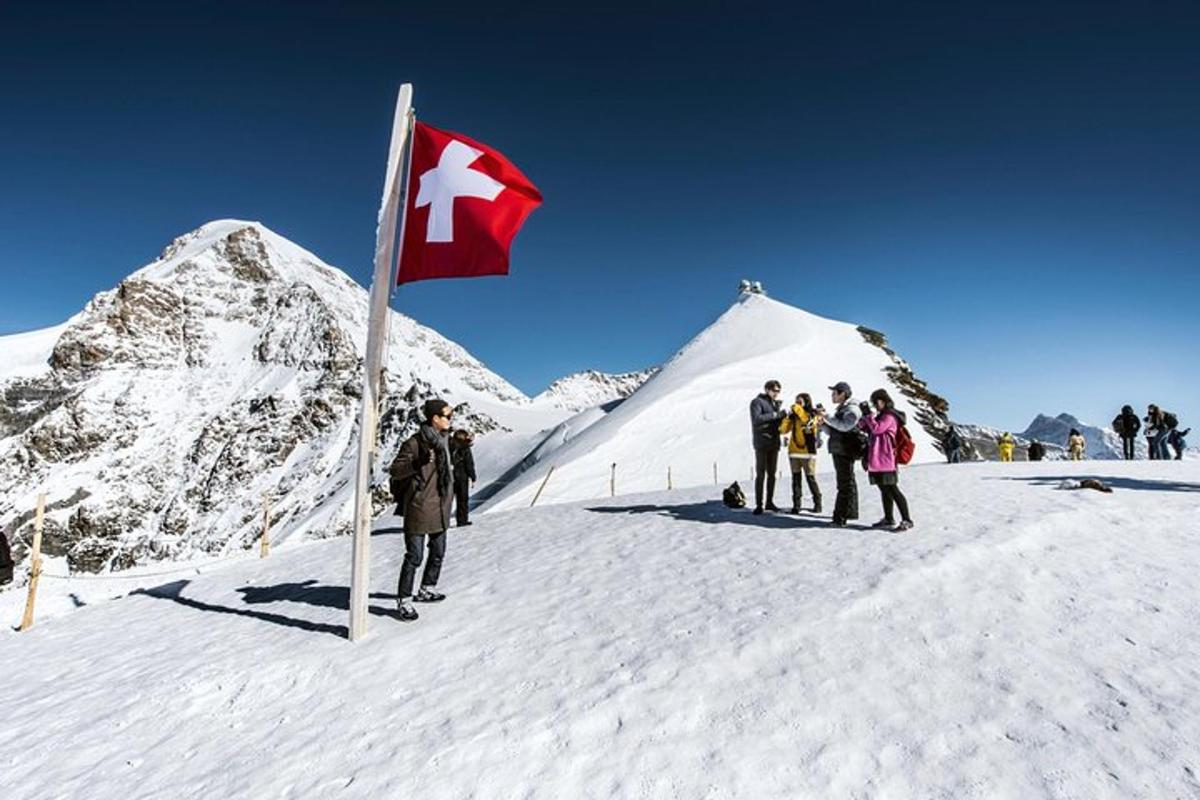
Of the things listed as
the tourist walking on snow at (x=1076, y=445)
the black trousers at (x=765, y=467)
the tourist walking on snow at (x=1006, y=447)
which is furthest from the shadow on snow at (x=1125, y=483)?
the tourist walking on snow at (x=1076, y=445)

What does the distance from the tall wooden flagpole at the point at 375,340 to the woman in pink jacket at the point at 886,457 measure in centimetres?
669

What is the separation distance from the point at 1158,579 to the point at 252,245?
8831 inches

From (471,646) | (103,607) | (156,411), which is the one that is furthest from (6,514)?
(471,646)

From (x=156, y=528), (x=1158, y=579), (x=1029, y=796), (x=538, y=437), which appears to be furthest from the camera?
(x=156, y=528)

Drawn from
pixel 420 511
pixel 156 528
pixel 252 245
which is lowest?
pixel 156 528

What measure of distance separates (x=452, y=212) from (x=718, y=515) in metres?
7.20

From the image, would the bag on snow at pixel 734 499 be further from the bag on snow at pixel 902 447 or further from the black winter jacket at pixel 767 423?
the bag on snow at pixel 902 447

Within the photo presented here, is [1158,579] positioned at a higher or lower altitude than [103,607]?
higher

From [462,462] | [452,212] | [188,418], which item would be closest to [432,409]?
[452,212]

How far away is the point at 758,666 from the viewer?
4.94 meters

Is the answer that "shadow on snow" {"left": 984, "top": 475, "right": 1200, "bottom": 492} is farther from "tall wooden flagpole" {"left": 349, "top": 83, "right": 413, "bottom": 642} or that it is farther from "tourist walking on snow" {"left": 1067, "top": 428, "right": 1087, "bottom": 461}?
"tourist walking on snow" {"left": 1067, "top": 428, "right": 1087, "bottom": 461}

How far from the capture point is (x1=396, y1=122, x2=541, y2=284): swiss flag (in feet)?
21.4

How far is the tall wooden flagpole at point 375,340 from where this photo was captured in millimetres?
6316

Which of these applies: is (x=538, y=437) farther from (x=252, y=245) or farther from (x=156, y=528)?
(x=252, y=245)
